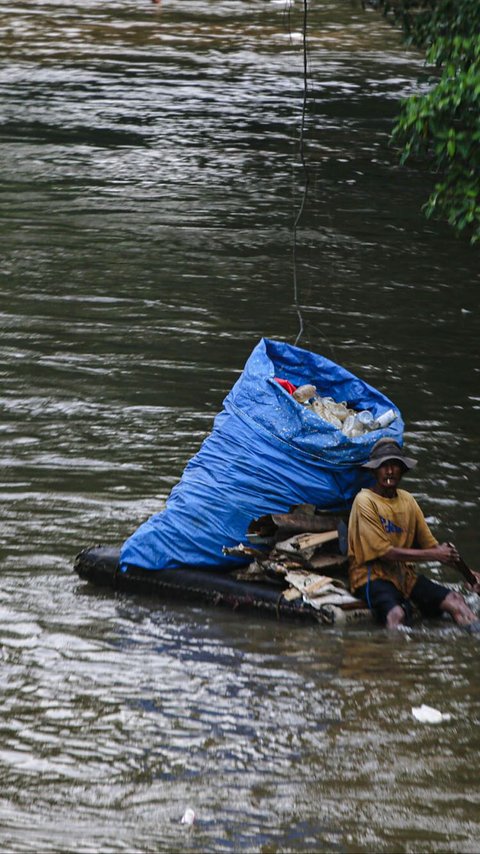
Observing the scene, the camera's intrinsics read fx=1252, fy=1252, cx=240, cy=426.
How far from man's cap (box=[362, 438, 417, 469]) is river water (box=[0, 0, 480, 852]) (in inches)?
38.2

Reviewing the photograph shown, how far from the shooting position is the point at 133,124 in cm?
2002

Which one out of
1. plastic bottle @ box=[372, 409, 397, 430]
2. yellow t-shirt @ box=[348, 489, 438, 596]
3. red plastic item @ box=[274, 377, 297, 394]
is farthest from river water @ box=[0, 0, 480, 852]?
red plastic item @ box=[274, 377, 297, 394]

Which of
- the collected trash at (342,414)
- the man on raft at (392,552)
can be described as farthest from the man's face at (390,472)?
the collected trash at (342,414)

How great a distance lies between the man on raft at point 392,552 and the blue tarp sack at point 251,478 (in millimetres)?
317

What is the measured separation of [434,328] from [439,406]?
77.9 inches

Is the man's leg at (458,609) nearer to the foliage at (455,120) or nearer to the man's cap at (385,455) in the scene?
the man's cap at (385,455)

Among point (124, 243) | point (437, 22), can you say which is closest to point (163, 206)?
point (124, 243)

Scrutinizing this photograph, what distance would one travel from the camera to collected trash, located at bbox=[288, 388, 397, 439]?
7.76m

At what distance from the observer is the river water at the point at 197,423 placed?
565cm

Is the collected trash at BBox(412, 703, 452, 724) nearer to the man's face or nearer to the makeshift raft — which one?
the makeshift raft

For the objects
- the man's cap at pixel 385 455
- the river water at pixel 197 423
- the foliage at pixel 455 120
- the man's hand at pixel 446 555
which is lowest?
the river water at pixel 197 423

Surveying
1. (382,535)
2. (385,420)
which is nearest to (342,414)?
(385,420)

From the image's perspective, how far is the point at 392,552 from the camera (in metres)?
7.21

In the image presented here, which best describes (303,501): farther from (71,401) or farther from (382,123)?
(382,123)
